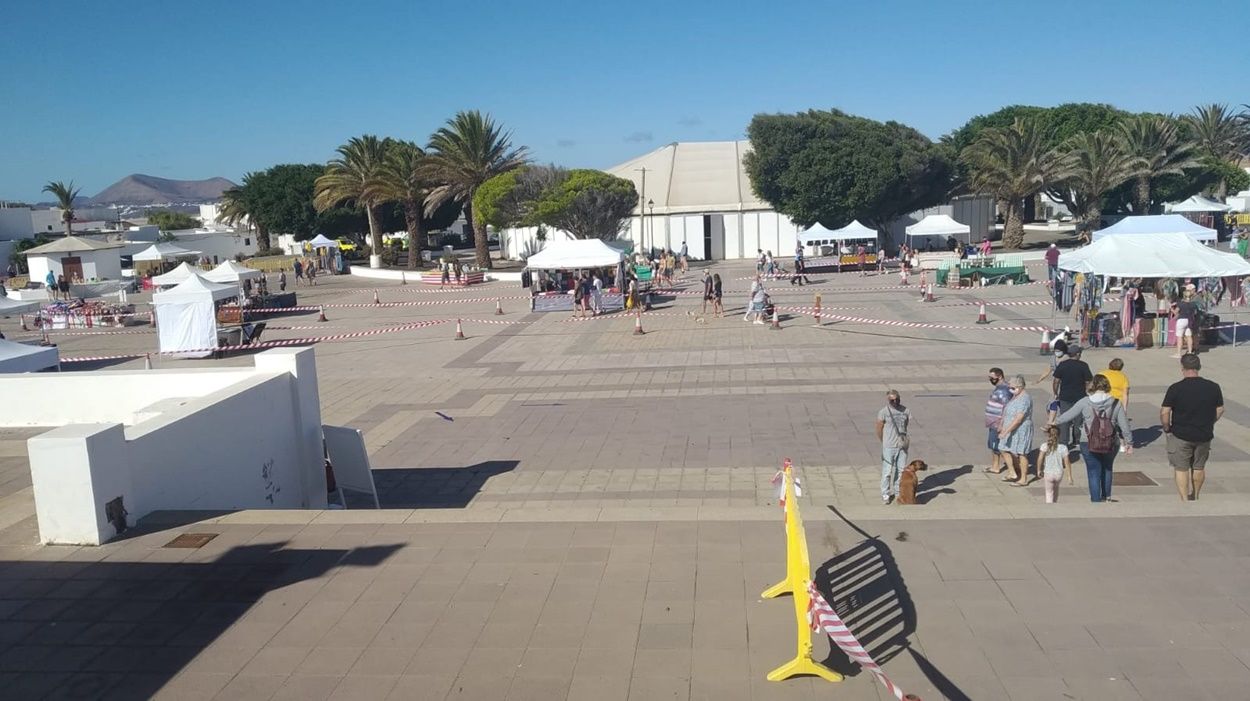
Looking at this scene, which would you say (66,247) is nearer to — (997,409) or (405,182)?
(405,182)

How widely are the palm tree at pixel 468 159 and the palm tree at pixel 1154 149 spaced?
33.1 meters

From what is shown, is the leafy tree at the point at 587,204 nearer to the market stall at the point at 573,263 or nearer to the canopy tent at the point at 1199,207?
the market stall at the point at 573,263

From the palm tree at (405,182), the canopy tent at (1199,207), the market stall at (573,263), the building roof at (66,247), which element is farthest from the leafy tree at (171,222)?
the canopy tent at (1199,207)

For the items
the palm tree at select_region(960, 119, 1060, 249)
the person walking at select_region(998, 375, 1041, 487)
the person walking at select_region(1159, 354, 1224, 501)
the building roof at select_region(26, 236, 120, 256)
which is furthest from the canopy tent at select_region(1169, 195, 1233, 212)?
the building roof at select_region(26, 236, 120, 256)

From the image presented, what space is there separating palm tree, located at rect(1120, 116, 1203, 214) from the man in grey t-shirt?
47.1m

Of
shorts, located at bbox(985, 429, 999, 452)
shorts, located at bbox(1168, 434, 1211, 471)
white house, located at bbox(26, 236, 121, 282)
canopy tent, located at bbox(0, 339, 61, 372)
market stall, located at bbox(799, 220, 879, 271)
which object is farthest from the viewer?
white house, located at bbox(26, 236, 121, 282)

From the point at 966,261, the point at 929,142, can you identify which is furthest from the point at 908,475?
the point at 929,142

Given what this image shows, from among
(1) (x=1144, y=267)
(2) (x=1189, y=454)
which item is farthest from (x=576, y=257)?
(2) (x=1189, y=454)

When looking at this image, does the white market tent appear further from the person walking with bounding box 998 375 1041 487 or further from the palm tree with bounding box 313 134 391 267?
the palm tree with bounding box 313 134 391 267

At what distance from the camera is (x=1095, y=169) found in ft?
151

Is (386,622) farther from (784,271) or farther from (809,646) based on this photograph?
(784,271)

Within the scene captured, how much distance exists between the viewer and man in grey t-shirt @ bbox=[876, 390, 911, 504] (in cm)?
987

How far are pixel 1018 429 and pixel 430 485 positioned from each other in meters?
7.03

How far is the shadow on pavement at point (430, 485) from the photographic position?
11094 millimetres
